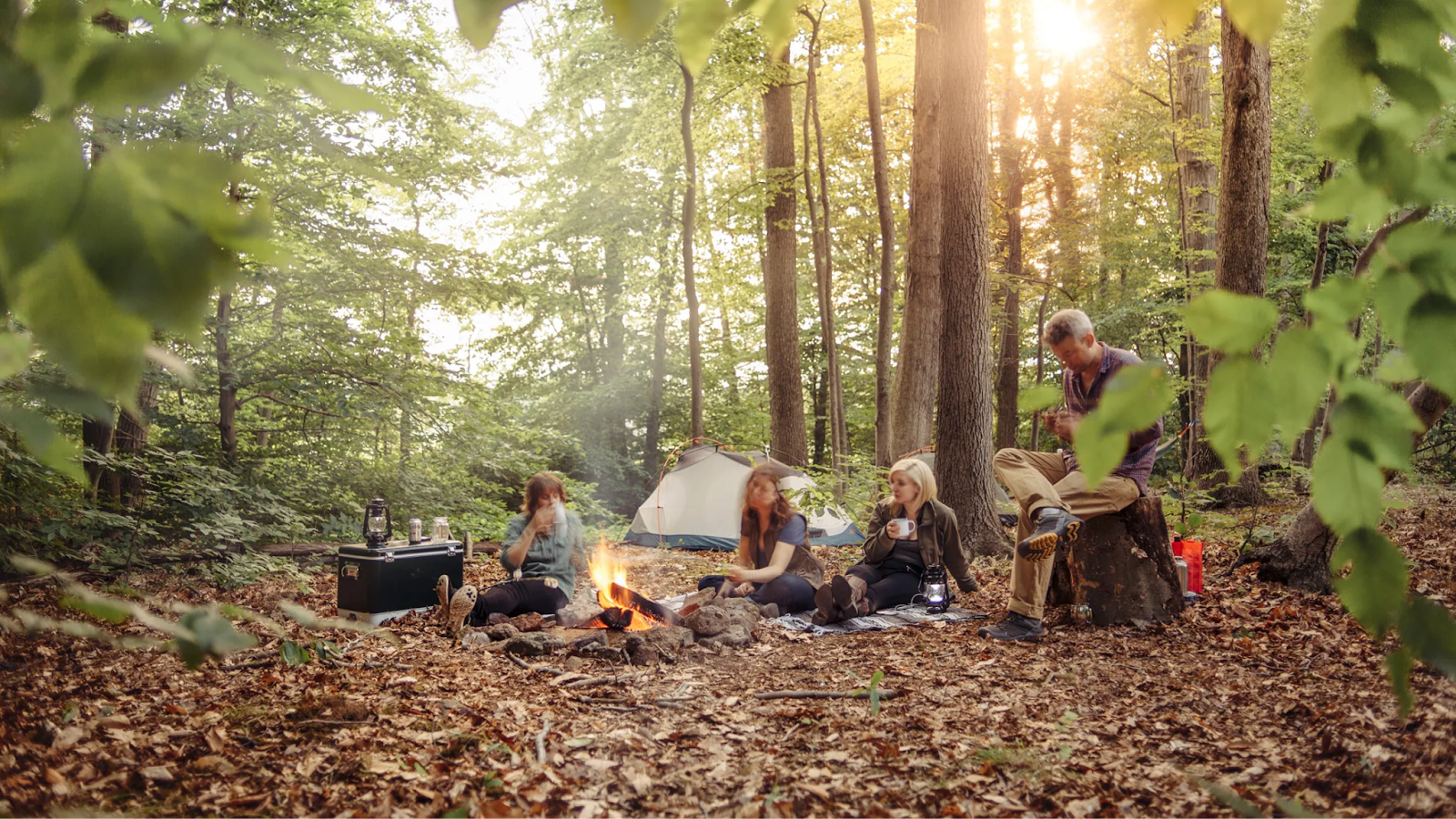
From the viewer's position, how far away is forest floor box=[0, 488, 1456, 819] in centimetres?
243

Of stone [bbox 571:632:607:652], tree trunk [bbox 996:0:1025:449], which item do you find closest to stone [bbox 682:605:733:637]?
stone [bbox 571:632:607:652]

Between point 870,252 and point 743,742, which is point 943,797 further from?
point 870,252

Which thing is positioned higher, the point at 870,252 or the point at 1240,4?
the point at 870,252

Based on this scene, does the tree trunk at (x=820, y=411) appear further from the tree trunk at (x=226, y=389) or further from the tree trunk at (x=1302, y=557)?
the tree trunk at (x=1302, y=557)

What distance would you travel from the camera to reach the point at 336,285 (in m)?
8.59

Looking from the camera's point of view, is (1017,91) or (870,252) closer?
(1017,91)

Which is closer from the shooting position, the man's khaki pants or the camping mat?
the man's khaki pants

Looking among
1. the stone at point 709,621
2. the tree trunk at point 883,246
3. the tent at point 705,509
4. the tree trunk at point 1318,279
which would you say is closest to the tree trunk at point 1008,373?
the tree trunk at point 1318,279

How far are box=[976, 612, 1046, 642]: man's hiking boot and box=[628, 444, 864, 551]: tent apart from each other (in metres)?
4.85

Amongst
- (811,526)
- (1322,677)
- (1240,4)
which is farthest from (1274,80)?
(1240,4)

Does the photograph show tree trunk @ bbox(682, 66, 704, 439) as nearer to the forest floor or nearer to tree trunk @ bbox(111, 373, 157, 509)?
tree trunk @ bbox(111, 373, 157, 509)

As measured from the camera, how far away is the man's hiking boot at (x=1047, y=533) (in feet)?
14.7

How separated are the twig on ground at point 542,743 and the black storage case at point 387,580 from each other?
2.49 metres

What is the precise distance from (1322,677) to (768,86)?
922cm
